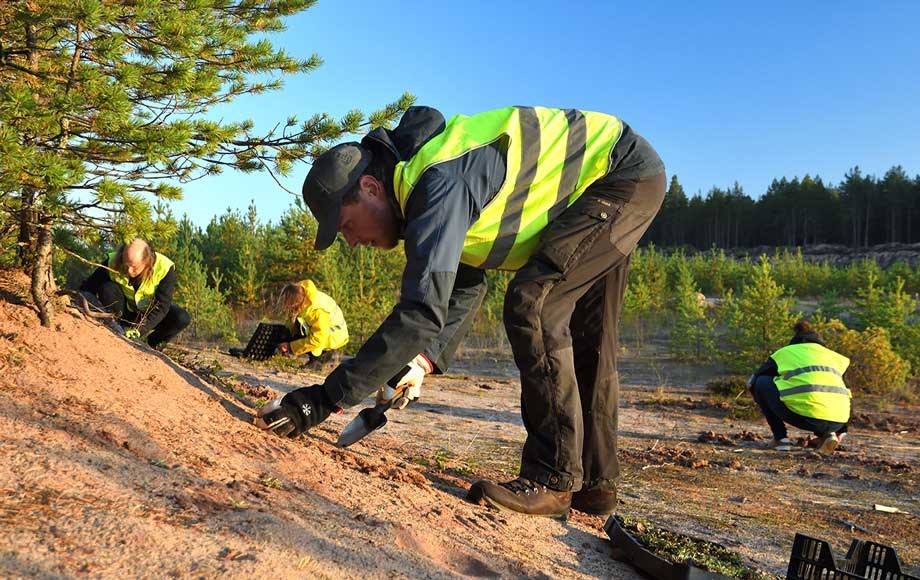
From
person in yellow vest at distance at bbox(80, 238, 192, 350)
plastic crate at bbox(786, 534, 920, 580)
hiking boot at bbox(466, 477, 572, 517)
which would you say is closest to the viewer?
plastic crate at bbox(786, 534, 920, 580)

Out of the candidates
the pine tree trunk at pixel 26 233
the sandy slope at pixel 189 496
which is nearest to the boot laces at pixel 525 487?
the sandy slope at pixel 189 496

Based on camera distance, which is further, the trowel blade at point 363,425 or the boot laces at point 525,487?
the trowel blade at point 363,425

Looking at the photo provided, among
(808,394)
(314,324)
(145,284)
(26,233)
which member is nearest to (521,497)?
(26,233)

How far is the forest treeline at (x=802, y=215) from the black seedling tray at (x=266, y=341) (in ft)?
150

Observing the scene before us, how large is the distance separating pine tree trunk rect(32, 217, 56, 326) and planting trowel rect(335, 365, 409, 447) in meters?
1.47

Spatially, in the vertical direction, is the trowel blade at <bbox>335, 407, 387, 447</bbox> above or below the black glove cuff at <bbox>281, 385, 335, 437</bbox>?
below

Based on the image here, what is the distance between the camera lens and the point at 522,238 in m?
2.52

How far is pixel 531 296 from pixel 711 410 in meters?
6.86

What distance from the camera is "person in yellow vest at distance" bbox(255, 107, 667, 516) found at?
2.18 metres

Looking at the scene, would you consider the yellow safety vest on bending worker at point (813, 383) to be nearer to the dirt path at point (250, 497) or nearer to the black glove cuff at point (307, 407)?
the dirt path at point (250, 497)

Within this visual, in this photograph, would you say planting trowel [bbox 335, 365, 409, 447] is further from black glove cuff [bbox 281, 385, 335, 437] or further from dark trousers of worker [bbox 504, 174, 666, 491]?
dark trousers of worker [bbox 504, 174, 666, 491]

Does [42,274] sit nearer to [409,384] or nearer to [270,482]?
[270,482]

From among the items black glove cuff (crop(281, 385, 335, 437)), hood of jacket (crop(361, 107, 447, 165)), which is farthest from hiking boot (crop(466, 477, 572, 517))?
hood of jacket (crop(361, 107, 447, 165))

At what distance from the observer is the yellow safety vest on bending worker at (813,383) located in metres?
6.06
